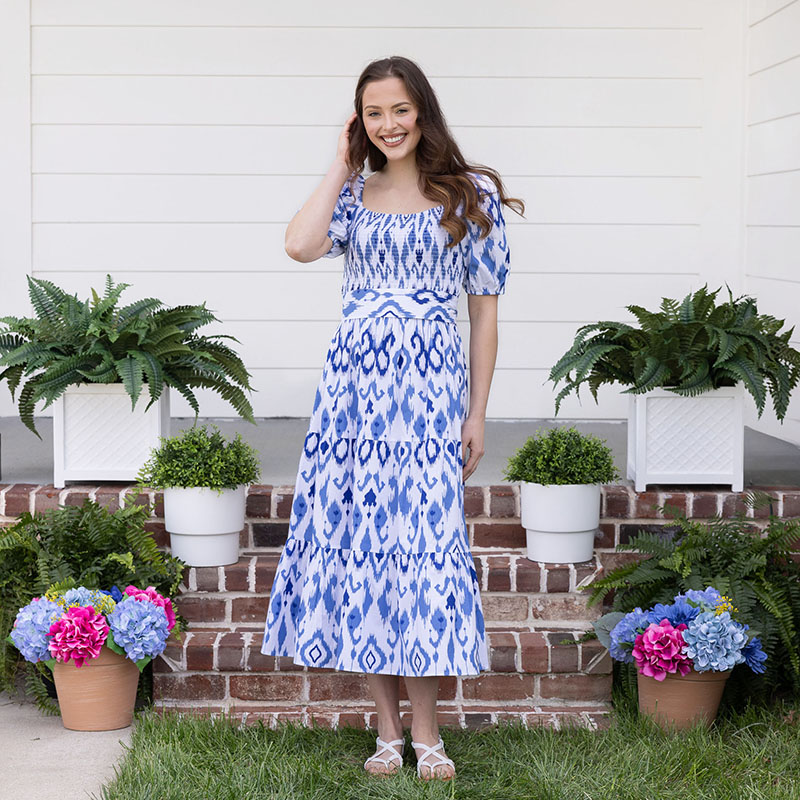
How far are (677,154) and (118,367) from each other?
2798 millimetres

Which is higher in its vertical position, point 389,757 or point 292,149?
point 292,149

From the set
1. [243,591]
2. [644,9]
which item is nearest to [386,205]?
[243,591]

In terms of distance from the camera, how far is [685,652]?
2910mm

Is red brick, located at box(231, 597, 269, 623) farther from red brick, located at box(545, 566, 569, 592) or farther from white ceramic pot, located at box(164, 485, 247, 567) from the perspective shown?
red brick, located at box(545, 566, 569, 592)

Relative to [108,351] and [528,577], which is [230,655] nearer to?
[528,577]

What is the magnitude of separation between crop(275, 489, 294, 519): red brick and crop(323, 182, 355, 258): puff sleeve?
114 cm

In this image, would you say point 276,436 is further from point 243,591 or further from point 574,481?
point 574,481

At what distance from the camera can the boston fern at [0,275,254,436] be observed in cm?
352

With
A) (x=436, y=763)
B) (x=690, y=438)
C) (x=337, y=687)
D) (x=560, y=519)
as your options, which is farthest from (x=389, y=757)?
(x=690, y=438)

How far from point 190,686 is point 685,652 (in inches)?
52.4

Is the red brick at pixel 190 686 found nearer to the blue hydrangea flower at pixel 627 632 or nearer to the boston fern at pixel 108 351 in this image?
the boston fern at pixel 108 351

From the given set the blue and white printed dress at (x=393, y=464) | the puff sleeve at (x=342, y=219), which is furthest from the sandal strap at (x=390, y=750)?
the puff sleeve at (x=342, y=219)

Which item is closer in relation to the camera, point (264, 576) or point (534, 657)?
point (534, 657)

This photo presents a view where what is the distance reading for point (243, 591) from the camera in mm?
3396
